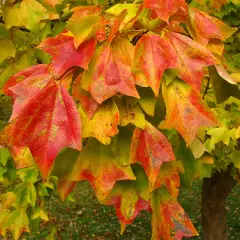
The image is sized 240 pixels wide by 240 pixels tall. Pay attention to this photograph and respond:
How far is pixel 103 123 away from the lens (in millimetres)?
966

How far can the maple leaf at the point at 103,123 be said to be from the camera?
97cm

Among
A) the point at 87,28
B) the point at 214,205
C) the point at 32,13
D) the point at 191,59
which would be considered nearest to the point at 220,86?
the point at 191,59

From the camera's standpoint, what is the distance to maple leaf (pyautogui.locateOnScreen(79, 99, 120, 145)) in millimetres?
965

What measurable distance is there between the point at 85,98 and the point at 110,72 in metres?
0.09

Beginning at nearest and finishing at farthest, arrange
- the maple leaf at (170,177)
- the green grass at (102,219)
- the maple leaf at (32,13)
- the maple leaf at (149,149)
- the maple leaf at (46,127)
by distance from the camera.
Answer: the maple leaf at (46,127), the maple leaf at (149,149), the maple leaf at (170,177), the maple leaf at (32,13), the green grass at (102,219)

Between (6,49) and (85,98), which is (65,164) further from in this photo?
(6,49)

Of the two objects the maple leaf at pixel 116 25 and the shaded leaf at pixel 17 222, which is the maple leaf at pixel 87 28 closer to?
the maple leaf at pixel 116 25

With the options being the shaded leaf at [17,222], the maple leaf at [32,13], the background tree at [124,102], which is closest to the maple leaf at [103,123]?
the background tree at [124,102]

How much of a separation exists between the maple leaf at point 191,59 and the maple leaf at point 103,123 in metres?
0.18

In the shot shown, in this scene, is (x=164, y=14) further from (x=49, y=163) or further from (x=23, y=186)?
(x=23, y=186)

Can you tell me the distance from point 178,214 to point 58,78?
510 millimetres

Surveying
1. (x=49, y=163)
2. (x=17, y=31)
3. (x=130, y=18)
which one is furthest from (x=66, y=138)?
(x=17, y=31)

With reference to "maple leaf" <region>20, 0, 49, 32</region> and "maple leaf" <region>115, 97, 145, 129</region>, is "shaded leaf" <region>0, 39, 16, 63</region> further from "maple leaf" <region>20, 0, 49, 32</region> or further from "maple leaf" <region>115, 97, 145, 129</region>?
"maple leaf" <region>115, 97, 145, 129</region>

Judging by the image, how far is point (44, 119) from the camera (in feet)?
3.02
